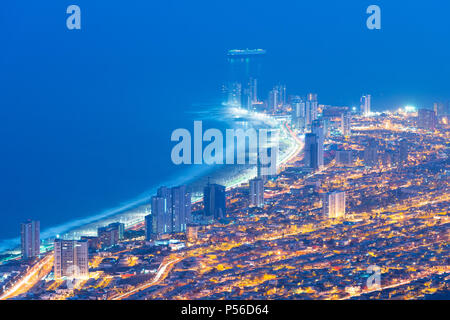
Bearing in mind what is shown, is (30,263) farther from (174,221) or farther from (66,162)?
(66,162)

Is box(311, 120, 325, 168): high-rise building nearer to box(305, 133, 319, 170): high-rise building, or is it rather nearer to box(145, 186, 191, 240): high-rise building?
box(305, 133, 319, 170): high-rise building

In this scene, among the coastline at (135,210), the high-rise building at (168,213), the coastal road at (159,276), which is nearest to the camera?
the coastal road at (159,276)

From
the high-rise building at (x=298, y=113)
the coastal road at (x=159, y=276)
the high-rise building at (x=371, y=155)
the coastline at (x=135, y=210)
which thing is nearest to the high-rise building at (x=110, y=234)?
the coastline at (x=135, y=210)

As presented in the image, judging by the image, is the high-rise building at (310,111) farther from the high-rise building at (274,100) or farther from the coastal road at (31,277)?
the coastal road at (31,277)

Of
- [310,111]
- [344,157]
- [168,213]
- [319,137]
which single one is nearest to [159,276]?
[168,213]

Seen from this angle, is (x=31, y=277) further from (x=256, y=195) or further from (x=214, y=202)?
(x=256, y=195)

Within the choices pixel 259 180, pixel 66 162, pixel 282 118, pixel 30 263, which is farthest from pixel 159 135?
pixel 30 263

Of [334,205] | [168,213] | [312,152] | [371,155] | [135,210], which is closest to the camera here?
[168,213]
